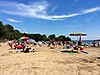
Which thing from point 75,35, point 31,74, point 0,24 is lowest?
point 31,74

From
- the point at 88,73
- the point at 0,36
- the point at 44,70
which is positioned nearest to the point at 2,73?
the point at 44,70

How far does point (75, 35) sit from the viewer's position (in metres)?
24.7

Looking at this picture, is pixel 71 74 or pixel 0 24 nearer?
pixel 71 74

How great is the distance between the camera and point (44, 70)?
29.8 feet

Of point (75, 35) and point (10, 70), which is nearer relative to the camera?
point (10, 70)

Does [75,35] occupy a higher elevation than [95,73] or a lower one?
higher

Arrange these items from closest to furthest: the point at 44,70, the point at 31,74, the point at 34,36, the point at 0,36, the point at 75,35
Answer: the point at 31,74, the point at 44,70, the point at 75,35, the point at 0,36, the point at 34,36

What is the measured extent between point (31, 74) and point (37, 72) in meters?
0.42

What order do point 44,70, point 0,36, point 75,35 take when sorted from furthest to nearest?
1. point 0,36
2. point 75,35
3. point 44,70

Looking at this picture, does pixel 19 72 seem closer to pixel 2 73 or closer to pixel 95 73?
pixel 2 73

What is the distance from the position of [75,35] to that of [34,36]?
86.8 metres

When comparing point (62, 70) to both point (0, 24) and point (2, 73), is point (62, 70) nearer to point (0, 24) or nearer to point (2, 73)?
point (2, 73)

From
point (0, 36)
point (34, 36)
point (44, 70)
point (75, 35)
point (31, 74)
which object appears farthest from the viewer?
point (34, 36)

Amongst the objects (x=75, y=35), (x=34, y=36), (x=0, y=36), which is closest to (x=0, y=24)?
(x=0, y=36)
